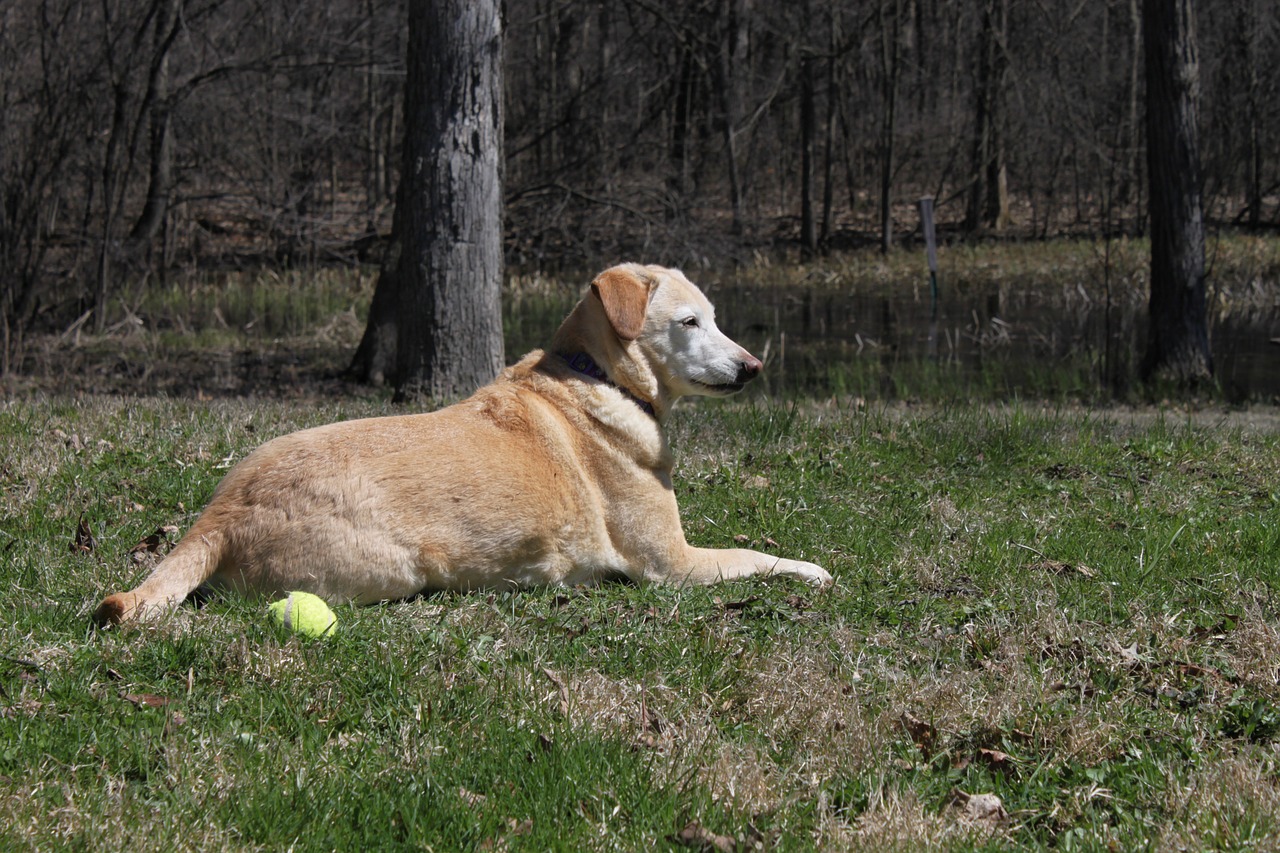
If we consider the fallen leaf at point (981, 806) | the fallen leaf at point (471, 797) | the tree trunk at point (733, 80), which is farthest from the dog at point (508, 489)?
the tree trunk at point (733, 80)

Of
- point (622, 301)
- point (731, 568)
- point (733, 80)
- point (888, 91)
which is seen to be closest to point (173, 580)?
point (622, 301)

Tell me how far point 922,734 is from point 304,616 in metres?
2.14

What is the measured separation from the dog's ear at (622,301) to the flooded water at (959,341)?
22.4ft

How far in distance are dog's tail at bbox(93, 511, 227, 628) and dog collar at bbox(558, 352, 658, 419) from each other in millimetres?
1735

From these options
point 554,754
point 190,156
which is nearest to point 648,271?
point 554,754

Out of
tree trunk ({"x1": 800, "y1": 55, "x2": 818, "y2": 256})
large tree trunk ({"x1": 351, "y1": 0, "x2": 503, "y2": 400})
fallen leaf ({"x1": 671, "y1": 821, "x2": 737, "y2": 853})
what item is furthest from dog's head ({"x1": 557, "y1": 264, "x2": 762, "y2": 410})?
tree trunk ({"x1": 800, "y1": 55, "x2": 818, "y2": 256})

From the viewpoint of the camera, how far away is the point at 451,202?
28.9 ft

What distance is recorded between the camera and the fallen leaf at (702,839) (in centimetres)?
303

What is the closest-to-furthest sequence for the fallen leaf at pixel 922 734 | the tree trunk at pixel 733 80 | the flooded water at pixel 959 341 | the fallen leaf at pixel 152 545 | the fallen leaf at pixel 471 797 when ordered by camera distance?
the fallen leaf at pixel 471 797, the fallen leaf at pixel 922 734, the fallen leaf at pixel 152 545, the flooded water at pixel 959 341, the tree trunk at pixel 733 80

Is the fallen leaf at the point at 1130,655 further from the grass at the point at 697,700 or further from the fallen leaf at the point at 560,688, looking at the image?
the fallen leaf at the point at 560,688

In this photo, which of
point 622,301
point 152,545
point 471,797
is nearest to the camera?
point 471,797

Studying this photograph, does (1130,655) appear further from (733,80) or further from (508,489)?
(733,80)

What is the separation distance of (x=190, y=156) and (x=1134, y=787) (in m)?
19.1

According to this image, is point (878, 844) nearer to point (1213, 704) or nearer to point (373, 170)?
point (1213, 704)
